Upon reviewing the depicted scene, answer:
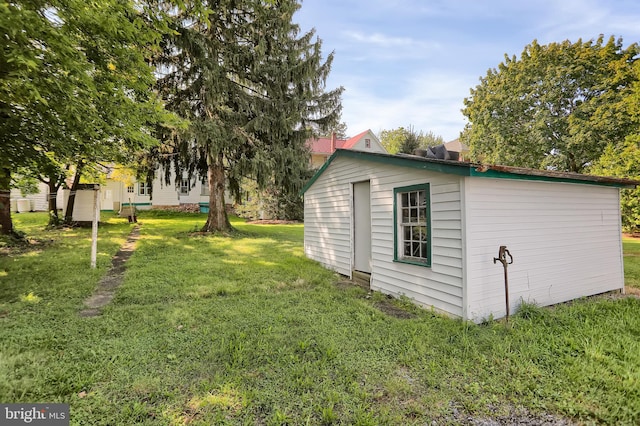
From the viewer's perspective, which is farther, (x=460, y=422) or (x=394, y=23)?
(x=394, y=23)

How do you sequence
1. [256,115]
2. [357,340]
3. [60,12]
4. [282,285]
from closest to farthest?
[357,340] < [60,12] < [282,285] < [256,115]

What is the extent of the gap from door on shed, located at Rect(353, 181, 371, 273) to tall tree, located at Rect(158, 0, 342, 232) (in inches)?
246

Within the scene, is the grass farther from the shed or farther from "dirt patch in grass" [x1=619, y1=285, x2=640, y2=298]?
"dirt patch in grass" [x1=619, y1=285, x2=640, y2=298]

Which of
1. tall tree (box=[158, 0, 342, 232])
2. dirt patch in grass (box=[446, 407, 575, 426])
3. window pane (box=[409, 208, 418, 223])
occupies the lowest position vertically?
dirt patch in grass (box=[446, 407, 575, 426])

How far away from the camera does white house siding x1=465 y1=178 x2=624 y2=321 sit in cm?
428

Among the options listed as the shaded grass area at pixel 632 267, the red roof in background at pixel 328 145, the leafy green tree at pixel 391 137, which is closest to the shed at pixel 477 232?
the shaded grass area at pixel 632 267

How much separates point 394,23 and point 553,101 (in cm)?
1452

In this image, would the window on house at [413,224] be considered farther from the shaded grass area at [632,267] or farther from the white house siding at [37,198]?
the white house siding at [37,198]

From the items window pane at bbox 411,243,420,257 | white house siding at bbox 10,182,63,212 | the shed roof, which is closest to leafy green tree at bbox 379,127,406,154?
white house siding at bbox 10,182,63,212

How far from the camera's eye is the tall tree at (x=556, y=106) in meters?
15.5

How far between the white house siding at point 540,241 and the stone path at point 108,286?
567 cm

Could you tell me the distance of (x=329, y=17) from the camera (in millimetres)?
8734

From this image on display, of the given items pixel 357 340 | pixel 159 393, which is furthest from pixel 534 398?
pixel 159 393

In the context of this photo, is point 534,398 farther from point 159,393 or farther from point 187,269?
point 187,269
